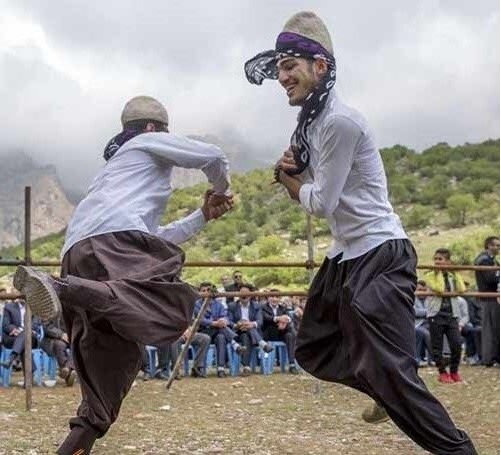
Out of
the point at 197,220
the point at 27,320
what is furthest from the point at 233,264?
the point at 197,220

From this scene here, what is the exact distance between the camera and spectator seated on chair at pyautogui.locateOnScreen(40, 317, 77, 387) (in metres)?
8.94

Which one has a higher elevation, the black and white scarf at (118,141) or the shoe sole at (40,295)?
the black and white scarf at (118,141)

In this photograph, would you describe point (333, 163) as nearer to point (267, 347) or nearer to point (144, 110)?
point (144, 110)

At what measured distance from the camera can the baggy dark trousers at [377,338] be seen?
283cm

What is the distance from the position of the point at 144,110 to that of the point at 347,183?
108 cm

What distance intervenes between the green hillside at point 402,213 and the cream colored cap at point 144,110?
62.4ft

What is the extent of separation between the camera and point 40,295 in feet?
9.69

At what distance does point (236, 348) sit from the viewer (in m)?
10.7

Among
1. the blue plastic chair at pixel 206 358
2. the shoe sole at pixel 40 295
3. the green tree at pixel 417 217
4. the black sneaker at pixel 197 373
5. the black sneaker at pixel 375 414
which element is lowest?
the black sneaker at pixel 197 373

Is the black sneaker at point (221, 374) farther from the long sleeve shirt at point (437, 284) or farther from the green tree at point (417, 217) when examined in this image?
the green tree at point (417, 217)

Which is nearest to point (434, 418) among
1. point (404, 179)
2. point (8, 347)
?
point (8, 347)

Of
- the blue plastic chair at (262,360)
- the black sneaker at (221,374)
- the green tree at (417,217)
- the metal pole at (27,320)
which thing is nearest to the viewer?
the metal pole at (27,320)

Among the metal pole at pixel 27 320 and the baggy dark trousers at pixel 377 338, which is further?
the metal pole at pixel 27 320

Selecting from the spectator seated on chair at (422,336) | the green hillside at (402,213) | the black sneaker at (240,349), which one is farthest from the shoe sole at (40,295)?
the green hillside at (402,213)
